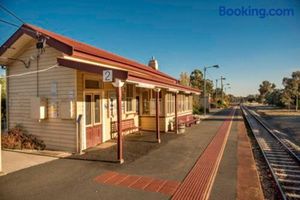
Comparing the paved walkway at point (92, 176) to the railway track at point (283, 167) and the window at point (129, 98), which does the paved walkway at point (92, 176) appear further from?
the window at point (129, 98)

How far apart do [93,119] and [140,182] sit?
4.47 metres

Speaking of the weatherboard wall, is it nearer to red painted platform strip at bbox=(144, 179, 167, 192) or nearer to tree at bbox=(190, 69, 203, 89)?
red painted platform strip at bbox=(144, 179, 167, 192)

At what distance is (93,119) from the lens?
9008 mm

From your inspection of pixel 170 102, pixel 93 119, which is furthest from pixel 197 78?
pixel 93 119

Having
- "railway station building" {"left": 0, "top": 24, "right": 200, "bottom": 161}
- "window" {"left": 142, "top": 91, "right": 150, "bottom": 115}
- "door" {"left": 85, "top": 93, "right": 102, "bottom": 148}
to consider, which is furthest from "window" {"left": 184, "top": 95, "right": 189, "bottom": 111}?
"door" {"left": 85, "top": 93, "right": 102, "bottom": 148}

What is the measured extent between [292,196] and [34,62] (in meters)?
10.1

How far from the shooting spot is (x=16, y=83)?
9578mm

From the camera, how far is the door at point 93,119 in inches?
341

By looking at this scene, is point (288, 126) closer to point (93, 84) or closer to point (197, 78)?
point (93, 84)

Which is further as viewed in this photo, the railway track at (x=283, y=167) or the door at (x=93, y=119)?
the door at (x=93, y=119)

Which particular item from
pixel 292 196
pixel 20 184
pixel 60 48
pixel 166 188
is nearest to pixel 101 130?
pixel 60 48

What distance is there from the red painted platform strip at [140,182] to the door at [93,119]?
127 inches

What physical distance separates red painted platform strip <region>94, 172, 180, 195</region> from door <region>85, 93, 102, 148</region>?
322cm

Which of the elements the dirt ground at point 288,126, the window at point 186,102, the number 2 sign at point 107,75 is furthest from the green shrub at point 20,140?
the dirt ground at point 288,126
